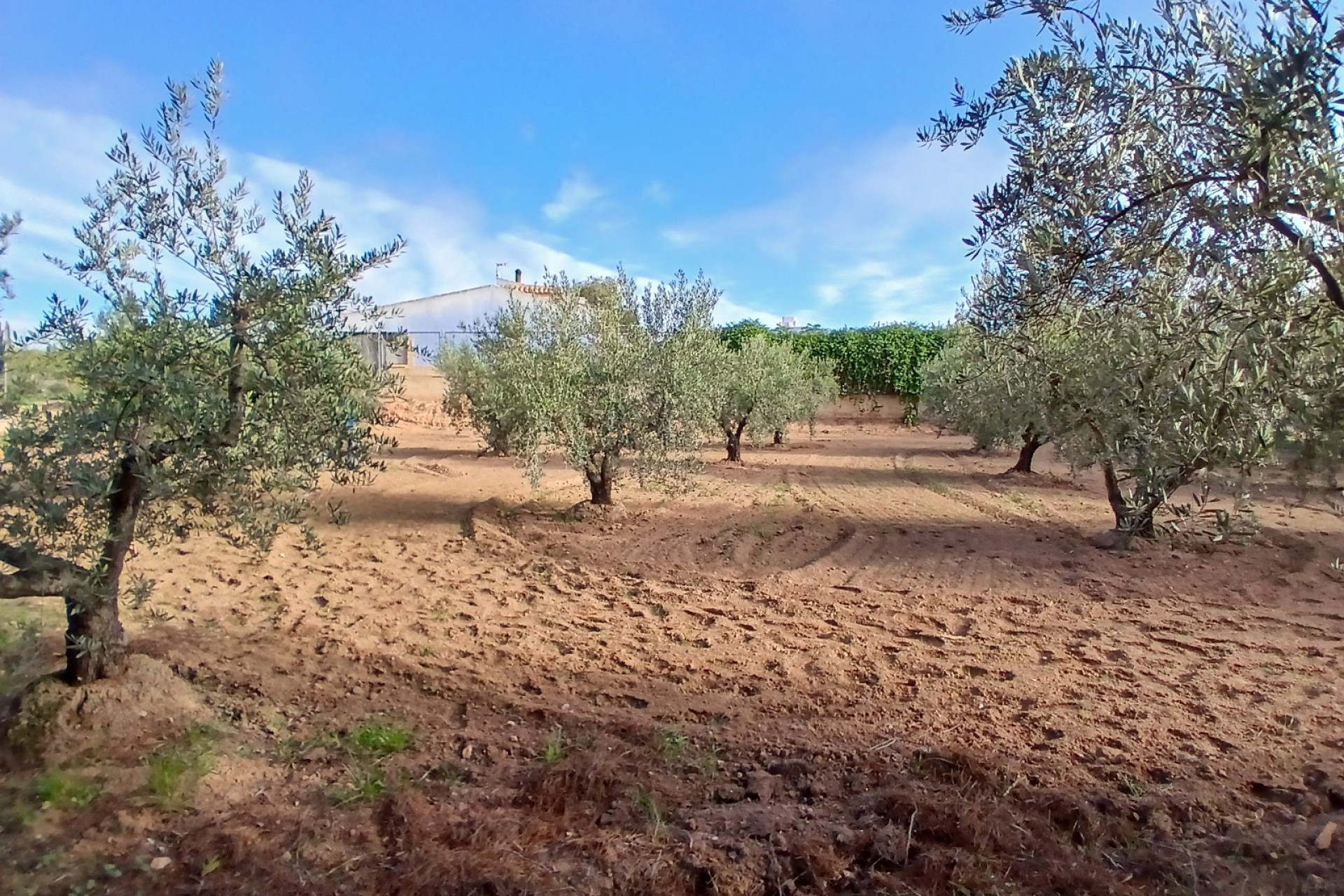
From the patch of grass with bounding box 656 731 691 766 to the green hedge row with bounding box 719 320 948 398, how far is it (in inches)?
1135

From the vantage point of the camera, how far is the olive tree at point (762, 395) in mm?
18891

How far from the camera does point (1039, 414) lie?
32.1 feet

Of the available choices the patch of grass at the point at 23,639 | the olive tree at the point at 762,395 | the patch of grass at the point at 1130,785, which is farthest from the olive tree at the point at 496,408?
the patch of grass at the point at 1130,785

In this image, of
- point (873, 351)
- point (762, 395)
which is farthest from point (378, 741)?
point (873, 351)

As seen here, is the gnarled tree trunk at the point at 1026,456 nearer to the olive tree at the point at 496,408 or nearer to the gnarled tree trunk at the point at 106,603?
the olive tree at the point at 496,408

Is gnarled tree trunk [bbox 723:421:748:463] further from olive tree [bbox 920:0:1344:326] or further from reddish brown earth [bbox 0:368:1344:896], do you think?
olive tree [bbox 920:0:1344:326]

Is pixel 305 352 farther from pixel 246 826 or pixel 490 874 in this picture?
pixel 490 874

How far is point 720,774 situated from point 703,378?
278 inches

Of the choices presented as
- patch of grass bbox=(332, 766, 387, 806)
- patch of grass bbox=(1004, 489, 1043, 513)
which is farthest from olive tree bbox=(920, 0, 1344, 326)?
patch of grass bbox=(1004, 489, 1043, 513)

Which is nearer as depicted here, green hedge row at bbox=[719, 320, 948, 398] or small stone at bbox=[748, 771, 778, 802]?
small stone at bbox=[748, 771, 778, 802]

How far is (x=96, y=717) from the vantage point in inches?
172

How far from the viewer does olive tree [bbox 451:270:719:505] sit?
1032 centimetres

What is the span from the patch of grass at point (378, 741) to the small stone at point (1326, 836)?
4618 mm

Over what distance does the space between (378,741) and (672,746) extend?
5.67ft
